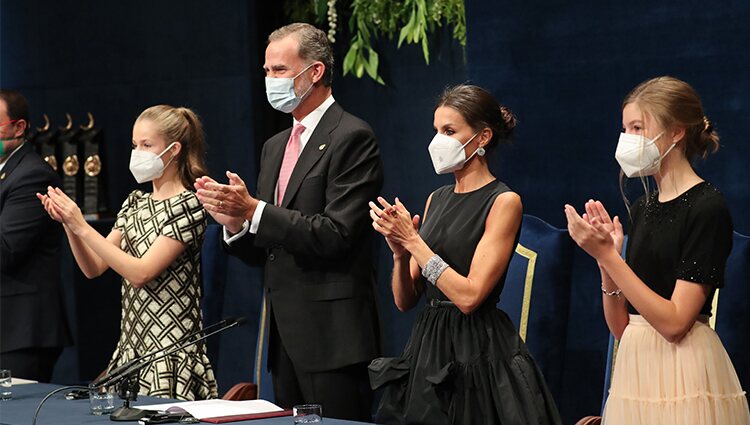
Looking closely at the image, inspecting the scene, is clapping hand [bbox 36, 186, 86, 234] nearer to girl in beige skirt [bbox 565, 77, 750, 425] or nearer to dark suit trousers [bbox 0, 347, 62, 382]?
dark suit trousers [bbox 0, 347, 62, 382]

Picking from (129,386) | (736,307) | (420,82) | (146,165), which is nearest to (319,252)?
(129,386)

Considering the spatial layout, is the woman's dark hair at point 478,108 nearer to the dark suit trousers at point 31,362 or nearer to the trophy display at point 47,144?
the dark suit trousers at point 31,362

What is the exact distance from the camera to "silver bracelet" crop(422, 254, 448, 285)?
3.01m

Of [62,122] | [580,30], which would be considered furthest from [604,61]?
[62,122]

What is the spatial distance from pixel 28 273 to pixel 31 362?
34 centimetres

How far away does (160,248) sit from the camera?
11.9ft

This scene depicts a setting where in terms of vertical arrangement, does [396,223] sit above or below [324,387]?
above

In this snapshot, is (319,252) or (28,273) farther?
(28,273)

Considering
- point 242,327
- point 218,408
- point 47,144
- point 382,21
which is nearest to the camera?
point 218,408

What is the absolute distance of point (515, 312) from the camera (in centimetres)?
350

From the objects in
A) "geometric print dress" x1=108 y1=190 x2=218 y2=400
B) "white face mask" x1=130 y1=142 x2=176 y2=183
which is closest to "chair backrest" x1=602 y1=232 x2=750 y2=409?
"geometric print dress" x1=108 y1=190 x2=218 y2=400

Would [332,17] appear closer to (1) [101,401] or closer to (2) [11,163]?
(2) [11,163]

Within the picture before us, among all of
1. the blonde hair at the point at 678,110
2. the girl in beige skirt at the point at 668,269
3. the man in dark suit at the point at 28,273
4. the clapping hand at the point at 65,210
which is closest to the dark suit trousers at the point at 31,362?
the man in dark suit at the point at 28,273

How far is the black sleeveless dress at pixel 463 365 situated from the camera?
9.77 ft
